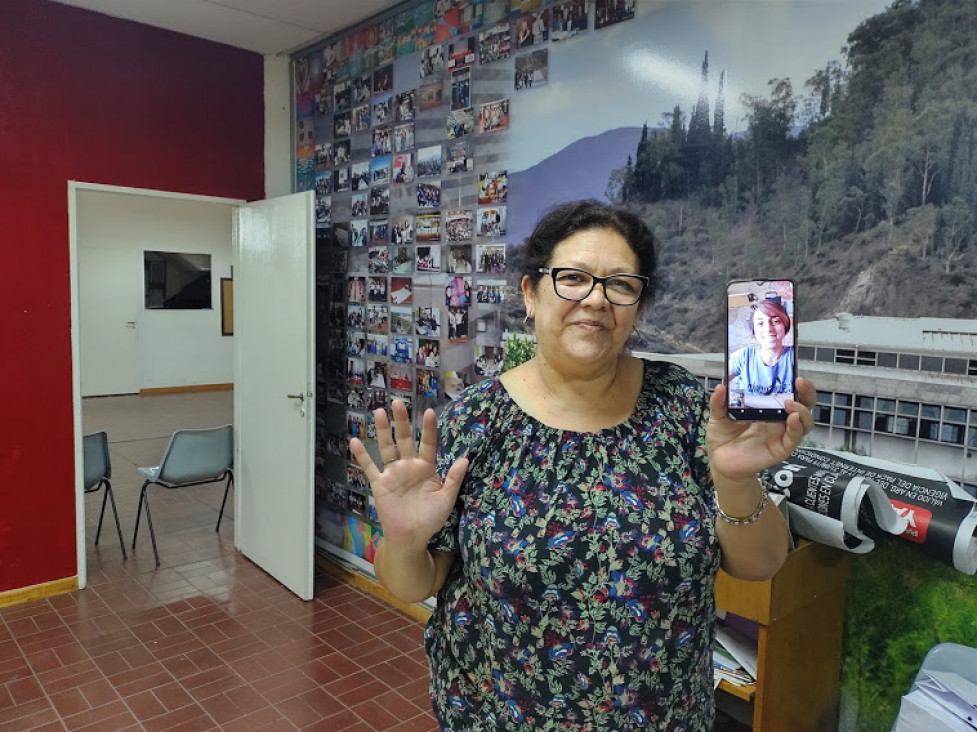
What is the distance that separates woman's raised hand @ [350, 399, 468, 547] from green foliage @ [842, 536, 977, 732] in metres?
1.42

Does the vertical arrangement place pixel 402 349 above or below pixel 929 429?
above

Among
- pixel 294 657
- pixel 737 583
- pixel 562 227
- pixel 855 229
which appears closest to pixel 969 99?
pixel 855 229

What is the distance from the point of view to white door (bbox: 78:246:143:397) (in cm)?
930

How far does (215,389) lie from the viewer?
415 inches

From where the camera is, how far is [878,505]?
68.3 inches

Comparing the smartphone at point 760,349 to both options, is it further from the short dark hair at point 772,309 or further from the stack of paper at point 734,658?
the stack of paper at point 734,658

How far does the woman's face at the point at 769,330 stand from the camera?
3.42 ft

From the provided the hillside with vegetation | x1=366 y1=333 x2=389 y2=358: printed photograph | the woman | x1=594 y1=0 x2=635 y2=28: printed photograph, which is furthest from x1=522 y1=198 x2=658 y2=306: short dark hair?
x1=366 y1=333 x2=389 y2=358: printed photograph

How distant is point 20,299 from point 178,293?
6.88m

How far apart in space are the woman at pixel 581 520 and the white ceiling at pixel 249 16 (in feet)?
8.57

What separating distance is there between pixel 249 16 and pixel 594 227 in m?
2.94

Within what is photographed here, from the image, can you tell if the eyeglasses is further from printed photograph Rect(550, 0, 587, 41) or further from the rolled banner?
printed photograph Rect(550, 0, 587, 41)

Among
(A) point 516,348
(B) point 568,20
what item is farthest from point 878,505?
(B) point 568,20

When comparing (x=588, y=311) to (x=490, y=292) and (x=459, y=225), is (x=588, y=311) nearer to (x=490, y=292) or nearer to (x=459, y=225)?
(x=490, y=292)
